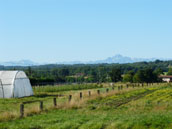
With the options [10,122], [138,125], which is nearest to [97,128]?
[138,125]

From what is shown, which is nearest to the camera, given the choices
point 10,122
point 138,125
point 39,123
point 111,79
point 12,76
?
point 138,125

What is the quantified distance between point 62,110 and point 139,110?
5017 millimetres

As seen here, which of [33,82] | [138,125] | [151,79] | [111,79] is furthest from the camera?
[111,79]

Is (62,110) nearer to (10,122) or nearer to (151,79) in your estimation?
(10,122)

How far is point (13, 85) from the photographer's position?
37.1 m

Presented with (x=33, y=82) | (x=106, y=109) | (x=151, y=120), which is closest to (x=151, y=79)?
(x=33, y=82)

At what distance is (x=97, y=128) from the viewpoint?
1276cm

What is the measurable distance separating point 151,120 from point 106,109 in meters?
7.06

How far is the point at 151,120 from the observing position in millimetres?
13227

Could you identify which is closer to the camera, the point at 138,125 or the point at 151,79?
the point at 138,125

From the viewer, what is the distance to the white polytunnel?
36812 millimetres

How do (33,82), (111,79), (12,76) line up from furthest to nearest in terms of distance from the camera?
(111,79) → (33,82) → (12,76)

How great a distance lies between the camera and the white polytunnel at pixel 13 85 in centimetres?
3681

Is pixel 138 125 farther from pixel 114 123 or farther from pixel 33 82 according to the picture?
pixel 33 82
